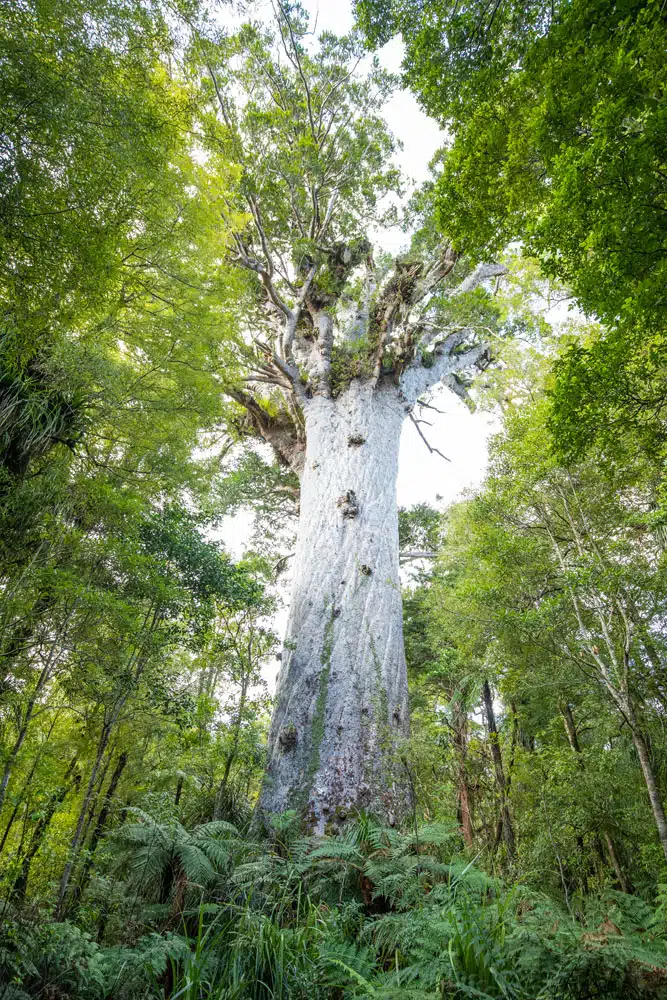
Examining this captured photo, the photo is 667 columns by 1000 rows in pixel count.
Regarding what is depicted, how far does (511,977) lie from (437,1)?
6.54 metres

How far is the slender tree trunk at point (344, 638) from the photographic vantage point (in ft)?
13.9

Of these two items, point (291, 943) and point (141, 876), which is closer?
point (291, 943)

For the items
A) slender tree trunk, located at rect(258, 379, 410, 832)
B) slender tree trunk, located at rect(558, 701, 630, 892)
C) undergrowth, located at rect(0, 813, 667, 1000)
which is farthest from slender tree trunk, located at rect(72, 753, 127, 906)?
slender tree trunk, located at rect(558, 701, 630, 892)

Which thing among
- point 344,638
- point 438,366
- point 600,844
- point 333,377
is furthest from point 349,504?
point 600,844

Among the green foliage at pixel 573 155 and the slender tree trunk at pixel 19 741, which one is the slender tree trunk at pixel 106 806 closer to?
the slender tree trunk at pixel 19 741

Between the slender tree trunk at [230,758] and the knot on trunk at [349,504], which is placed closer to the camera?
the slender tree trunk at [230,758]

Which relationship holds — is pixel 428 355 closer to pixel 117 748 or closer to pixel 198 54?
pixel 198 54

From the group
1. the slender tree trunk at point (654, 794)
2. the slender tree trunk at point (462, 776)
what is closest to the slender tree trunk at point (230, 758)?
the slender tree trunk at point (462, 776)

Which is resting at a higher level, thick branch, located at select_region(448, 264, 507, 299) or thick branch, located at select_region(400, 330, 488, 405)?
thick branch, located at select_region(448, 264, 507, 299)

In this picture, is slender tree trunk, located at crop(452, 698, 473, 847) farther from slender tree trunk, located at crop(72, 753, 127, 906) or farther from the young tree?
slender tree trunk, located at crop(72, 753, 127, 906)

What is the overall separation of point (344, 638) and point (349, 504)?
176cm

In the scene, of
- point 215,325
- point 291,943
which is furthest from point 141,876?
point 215,325

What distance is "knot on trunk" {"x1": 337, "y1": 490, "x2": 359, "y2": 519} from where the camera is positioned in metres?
6.10

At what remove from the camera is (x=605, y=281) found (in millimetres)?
2920
